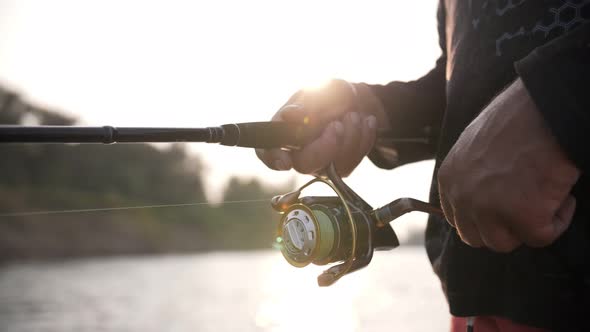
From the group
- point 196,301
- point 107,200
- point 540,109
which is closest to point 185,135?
point 540,109

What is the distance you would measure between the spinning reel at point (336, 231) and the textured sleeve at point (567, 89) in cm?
49

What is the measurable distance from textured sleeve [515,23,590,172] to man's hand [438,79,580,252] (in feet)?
0.05

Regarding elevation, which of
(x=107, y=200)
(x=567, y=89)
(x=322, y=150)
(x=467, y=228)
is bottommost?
(x=107, y=200)

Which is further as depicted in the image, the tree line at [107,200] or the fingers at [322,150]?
the tree line at [107,200]

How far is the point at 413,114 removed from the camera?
5.66ft

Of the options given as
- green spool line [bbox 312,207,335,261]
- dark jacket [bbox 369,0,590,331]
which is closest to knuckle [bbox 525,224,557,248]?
dark jacket [bbox 369,0,590,331]

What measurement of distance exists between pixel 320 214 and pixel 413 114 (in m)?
0.48

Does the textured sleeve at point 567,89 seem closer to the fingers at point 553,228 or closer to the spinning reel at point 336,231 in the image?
the fingers at point 553,228

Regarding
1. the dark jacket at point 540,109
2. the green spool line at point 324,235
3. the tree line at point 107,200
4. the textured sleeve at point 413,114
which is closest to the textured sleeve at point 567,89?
the dark jacket at point 540,109

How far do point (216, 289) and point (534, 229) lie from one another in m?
21.4

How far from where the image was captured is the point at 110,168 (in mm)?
34281

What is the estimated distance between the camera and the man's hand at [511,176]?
881mm

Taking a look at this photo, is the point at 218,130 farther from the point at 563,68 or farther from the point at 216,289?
the point at 216,289

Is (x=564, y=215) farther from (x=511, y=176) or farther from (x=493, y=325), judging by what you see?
Result: (x=493, y=325)
